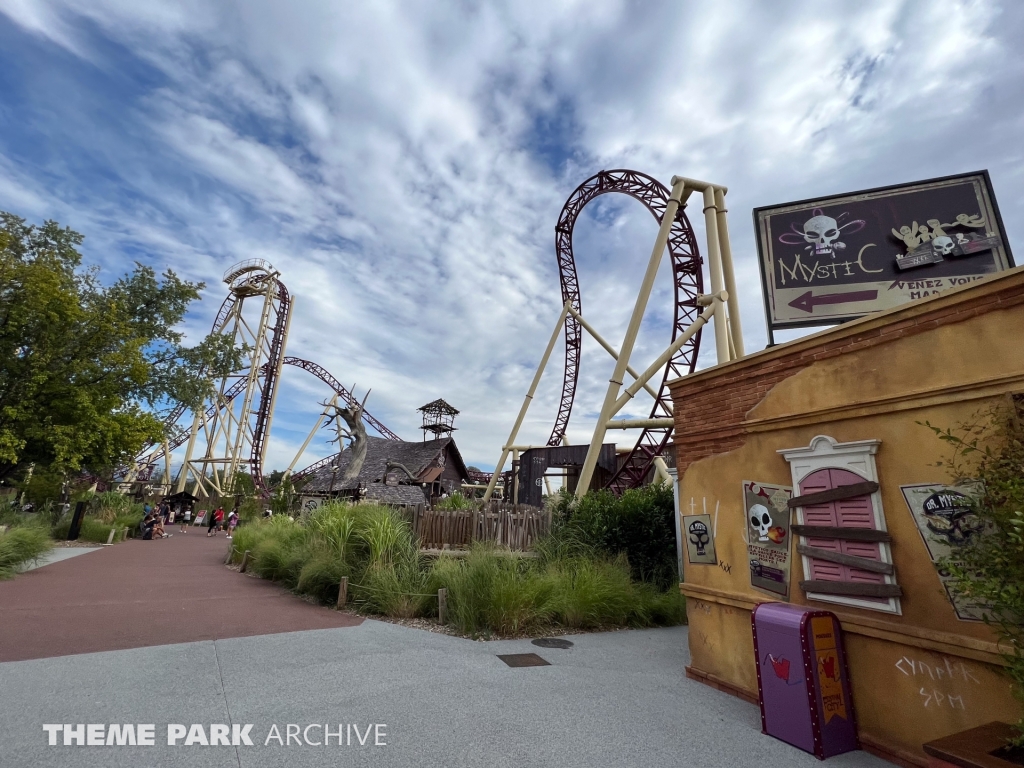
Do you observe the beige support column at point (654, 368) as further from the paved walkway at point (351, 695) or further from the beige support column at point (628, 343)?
the paved walkway at point (351, 695)

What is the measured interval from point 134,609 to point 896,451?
975cm

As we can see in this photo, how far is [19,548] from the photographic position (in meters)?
10.2

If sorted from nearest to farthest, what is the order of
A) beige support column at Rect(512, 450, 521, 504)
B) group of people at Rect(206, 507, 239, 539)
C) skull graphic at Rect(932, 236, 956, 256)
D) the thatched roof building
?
skull graphic at Rect(932, 236, 956, 256) < beige support column at Rect(512, 450, 521, 504) < group of people at Rect(206, 507, 239, 539) < the thatched roof building

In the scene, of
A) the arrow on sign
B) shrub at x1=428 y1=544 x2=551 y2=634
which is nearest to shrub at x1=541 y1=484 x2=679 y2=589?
shrub at x1=428 y1=544 x2=551 y2=634

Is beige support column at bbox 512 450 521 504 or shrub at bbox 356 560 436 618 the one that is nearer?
shrub at bbox 356 560 436 618

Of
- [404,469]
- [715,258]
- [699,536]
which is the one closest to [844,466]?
[699,536]

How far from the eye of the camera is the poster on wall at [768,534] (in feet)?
14.6

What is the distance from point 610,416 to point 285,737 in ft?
29.1

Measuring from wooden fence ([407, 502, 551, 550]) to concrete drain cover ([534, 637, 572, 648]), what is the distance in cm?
298

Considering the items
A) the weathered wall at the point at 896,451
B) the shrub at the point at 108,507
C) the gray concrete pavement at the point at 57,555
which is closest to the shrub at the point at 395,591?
the weathered wall at the point at 896,451

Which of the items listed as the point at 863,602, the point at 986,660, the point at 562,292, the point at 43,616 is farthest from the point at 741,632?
the point at 562,292

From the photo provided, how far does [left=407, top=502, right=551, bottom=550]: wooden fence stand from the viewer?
9781 mm

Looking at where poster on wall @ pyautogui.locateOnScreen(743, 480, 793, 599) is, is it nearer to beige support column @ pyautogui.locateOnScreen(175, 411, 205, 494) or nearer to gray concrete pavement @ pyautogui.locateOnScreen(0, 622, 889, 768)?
gray concrete pavement @ pyautogui.locateOnScreen(0, 622, 889, 768)

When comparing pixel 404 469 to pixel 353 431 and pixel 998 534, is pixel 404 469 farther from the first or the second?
pixel 998 534
